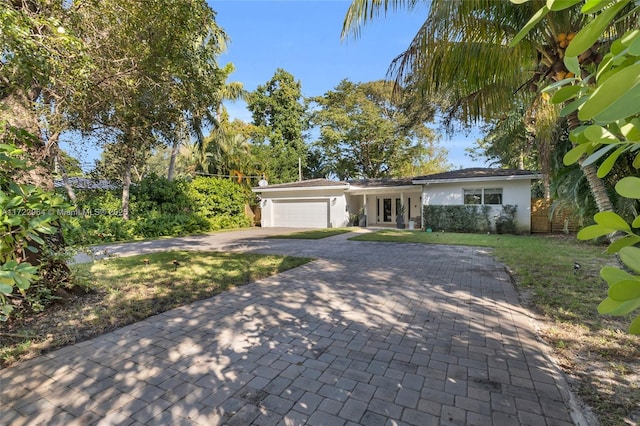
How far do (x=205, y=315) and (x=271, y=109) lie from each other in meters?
30.1

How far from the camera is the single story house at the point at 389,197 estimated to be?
15.7m

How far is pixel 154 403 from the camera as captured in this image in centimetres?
274

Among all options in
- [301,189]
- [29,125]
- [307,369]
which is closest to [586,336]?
[307,369]

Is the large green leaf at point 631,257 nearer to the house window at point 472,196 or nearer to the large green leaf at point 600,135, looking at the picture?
the large green leaf at point 600,135

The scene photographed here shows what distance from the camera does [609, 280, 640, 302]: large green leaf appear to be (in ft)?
2.23

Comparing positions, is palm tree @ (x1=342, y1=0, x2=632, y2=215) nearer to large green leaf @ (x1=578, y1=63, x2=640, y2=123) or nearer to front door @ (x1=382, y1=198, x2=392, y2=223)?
large green leaf @ (x1=578, y1=63, x2=640, y2=123)

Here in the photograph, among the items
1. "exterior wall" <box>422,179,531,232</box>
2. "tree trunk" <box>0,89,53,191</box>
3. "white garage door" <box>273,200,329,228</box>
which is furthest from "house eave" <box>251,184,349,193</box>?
"tree trunk" <box>0,89,53,191</box>

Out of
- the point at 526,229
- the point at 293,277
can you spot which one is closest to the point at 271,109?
the point at 526,229

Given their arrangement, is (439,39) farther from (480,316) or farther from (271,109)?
(271,109)

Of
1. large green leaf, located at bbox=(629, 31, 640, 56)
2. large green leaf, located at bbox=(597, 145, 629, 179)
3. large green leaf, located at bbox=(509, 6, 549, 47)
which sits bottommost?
large green leaf, located at bbox=(597, 145, 629, 179)

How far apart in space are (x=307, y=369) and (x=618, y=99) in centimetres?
335

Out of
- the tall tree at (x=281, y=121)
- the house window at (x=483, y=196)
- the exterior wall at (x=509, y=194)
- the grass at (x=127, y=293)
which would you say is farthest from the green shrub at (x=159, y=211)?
the house window at (x=483, y=196)

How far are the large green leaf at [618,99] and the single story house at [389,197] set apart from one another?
1726cm

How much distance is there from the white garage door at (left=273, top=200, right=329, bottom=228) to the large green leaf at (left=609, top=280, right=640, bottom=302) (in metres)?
20.0
